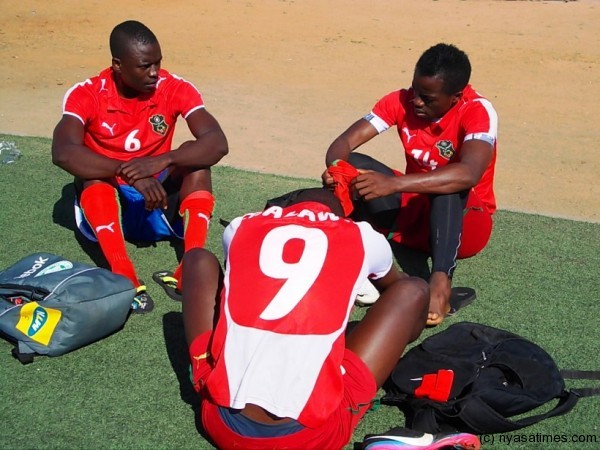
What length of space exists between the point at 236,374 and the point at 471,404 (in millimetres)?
1047

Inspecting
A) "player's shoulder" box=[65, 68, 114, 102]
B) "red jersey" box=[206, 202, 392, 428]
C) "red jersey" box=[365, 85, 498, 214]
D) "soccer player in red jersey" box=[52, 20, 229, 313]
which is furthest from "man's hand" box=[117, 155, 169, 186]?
"red jersey" box=[206, 202, 392, 428]

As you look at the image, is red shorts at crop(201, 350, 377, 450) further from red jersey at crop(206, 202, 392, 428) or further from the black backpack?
the black backpack

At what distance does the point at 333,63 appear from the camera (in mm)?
11039

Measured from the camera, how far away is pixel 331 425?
297cm

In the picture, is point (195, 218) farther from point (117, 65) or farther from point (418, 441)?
point (418, 441)

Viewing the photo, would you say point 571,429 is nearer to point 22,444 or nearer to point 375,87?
point 22,444

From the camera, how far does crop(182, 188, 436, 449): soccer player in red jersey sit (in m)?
2.85

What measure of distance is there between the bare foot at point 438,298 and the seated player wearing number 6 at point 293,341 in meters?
0.96

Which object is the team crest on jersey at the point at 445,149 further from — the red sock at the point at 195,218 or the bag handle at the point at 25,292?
the bag handle at the point at 25,292

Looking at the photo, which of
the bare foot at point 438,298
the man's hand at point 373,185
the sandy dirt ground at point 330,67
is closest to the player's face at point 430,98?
the man's hand at point 373,185

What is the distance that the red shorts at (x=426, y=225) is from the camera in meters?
4.78

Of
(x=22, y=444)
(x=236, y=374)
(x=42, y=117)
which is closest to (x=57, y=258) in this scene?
(x=22, y=444)

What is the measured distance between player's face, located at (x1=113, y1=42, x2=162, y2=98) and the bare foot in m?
2.02

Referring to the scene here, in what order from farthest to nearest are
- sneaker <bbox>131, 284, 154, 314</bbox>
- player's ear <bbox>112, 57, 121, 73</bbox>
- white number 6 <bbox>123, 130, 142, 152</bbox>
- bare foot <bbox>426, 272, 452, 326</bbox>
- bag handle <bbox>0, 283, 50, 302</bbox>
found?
white number 6 <bbox>123, 130, 142, 152</bbox>
player's ear <bbox>112, 57, 121, 73</bbox>
sneaker <bbox>131, 284, 154, 314</bbox>
bare foot <bbox>426, 272, 452, 326</bbox>
bag handle <bbox>0, 283, 50, 302</bbox>
